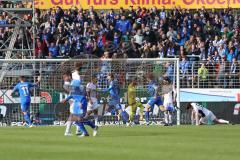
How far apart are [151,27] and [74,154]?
25717 mm

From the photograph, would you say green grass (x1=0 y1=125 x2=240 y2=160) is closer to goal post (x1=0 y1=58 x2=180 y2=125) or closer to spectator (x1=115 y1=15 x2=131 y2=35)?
goal post (x1=0 y1=58 x2=180 y2=125)

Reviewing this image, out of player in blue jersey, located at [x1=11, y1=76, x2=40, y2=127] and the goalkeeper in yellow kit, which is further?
the goalkeeper in yellow kit

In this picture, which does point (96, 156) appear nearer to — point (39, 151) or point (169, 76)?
point (39, 151)

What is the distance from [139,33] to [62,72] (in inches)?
306

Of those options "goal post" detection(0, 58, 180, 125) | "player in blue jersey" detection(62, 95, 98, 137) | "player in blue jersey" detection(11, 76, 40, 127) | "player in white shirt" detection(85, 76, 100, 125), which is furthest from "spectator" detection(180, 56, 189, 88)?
"player in blue jersey" detection(62, 95, 98, 137)

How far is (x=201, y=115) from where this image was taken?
36.3 m

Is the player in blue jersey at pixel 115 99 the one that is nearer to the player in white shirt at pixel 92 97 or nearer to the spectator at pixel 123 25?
the player in white shirt at pixel 92 97

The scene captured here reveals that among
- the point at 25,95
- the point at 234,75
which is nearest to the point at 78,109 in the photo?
the point at 25,95

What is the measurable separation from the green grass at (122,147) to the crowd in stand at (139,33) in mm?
15111

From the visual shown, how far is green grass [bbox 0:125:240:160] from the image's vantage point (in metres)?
17.8

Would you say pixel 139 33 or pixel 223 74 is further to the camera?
pixel 139 33

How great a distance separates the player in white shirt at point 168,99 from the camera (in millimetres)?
35719

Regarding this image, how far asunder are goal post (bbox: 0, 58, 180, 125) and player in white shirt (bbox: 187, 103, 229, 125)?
859mm

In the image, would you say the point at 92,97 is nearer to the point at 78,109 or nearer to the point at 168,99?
the point at 168,99
